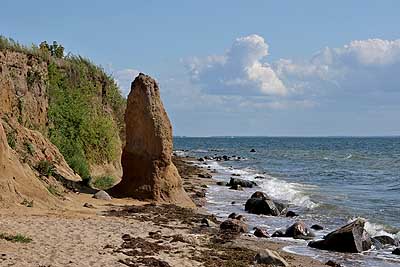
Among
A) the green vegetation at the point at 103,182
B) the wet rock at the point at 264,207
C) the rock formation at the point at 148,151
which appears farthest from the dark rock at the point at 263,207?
the green vegetation at the point at 103,182

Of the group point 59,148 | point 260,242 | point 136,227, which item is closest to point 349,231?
point 260,242

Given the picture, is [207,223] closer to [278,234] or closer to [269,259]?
[278,234]

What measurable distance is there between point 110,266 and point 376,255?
9.00 metres

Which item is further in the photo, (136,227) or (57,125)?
(57,125)

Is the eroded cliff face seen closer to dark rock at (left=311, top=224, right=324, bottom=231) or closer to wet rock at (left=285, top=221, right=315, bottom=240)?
wet rock at (left=285, top=221, right=315, bottom=240)

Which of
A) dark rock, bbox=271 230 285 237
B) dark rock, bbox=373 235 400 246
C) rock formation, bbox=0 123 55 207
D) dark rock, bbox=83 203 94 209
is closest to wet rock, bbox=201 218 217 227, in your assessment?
dark rock, bbox=271 230 285 237

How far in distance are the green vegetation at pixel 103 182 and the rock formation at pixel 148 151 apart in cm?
186

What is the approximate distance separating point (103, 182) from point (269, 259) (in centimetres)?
1480

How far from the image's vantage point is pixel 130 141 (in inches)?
1016

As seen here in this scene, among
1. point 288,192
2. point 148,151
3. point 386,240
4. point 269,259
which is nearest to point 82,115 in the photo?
point 148,151

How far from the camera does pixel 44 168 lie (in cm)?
2333

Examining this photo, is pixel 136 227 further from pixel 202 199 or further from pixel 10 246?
pixel 202 199

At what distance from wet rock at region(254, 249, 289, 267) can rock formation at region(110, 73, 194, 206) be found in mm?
10411

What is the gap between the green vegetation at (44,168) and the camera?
23172 mm
